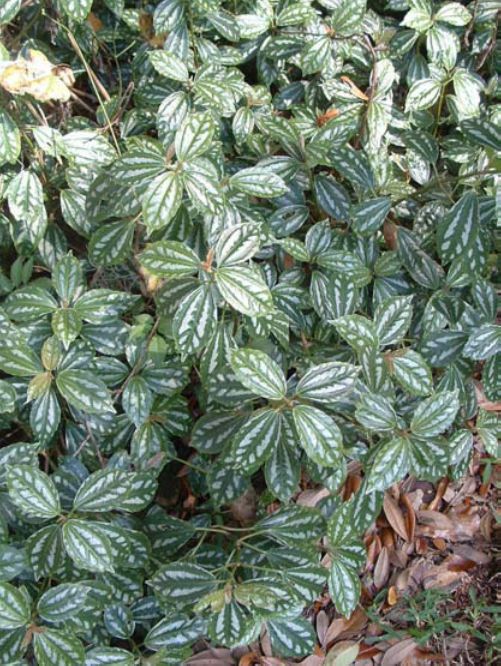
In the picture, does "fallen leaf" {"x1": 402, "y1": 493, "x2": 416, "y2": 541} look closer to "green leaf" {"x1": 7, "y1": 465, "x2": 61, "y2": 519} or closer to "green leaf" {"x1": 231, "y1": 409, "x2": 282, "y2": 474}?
"green leaf" {"x1": 231, "y1": 409, "x2": 282, "y2": 474}

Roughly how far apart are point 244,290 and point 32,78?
731 millimetres

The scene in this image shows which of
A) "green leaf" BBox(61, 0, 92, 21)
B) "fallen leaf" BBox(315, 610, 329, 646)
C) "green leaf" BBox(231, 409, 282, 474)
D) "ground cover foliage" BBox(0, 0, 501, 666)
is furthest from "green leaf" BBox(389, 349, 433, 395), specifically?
"green leaf" BBox(61, 0, 92, 21)

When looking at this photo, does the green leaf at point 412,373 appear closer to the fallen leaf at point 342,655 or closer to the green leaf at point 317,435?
the green leaf at point 317,435

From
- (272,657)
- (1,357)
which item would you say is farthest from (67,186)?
(272,657)

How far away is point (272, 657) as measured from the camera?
207 cm

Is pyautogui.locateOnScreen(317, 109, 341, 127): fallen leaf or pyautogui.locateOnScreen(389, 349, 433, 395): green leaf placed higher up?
pyautogui.locateOnScreen(317, 109, 341, 127): fallen leaf

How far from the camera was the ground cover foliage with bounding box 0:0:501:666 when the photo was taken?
158 cm

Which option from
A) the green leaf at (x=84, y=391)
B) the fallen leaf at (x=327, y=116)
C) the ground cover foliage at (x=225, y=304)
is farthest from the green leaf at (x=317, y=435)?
the fallen leaf at (x=327, y=116)

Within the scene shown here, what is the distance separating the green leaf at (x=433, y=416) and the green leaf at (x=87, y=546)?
72 centimetres

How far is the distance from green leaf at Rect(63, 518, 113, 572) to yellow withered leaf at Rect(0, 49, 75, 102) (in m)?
1.00

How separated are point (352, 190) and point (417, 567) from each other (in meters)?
1.20

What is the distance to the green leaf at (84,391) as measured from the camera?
5.55ft

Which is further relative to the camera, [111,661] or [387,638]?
[387,638]

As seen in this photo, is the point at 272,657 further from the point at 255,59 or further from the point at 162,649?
the point at 255,59
